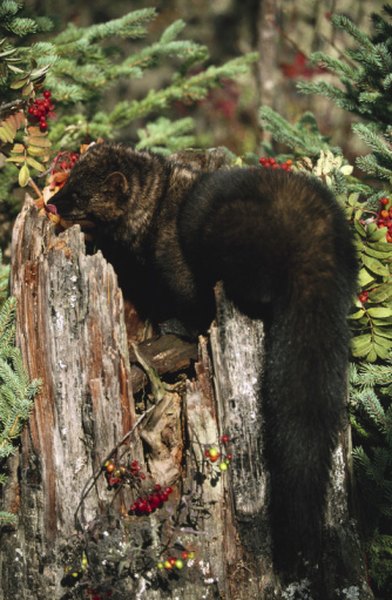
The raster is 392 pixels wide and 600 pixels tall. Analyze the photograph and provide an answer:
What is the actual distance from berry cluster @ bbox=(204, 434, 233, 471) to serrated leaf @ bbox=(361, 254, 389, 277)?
98 cm

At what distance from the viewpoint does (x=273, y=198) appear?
306cm

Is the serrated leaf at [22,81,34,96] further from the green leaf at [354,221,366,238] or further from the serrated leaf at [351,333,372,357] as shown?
the serrated leaf at [351,333,372,357]

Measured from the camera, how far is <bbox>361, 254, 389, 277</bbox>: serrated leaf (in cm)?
334

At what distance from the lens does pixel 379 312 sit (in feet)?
11.0

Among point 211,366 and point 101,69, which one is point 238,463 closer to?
point 211,366

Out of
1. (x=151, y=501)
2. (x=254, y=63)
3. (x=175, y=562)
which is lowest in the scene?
(x=175, y=562)

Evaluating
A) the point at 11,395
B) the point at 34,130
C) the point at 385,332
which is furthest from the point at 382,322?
the point at 34,130

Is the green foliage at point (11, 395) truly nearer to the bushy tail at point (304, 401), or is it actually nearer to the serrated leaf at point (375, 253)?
the bushy tail at point (304, 401)

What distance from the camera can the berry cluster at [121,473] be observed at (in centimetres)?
291

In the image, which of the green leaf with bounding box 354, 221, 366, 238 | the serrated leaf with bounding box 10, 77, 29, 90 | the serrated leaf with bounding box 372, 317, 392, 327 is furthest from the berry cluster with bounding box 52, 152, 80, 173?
the serrated leaf with bounding box 372, 317, 392, 327

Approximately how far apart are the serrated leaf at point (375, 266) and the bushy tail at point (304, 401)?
48 centimetres

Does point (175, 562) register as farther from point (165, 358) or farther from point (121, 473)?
point (165, 358)

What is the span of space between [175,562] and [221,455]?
1.36 ft

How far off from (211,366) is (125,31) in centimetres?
253
